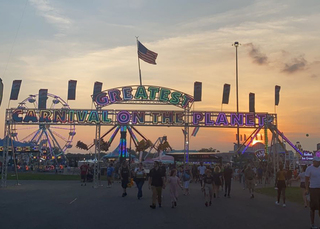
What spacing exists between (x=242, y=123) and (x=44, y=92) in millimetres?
15698

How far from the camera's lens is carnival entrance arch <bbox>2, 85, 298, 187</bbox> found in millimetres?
27906

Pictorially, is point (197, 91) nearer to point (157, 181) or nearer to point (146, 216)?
point (157, 181)

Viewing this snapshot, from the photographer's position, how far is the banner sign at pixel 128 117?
91.6 ft

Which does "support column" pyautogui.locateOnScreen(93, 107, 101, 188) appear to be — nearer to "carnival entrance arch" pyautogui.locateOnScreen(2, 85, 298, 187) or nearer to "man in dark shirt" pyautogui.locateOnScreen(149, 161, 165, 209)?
"carnival entrance arch" pyautogui.locateOnScreen(2, 85, 298, 187)

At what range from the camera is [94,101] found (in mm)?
28250

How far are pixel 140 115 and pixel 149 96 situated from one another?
5.38 ft

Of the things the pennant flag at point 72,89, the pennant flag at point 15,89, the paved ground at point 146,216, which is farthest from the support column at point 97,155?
the paved ground at point 146,216

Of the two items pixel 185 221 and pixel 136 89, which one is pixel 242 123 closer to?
pixel 136 89

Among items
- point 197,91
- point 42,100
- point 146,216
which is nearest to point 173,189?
point 146,216

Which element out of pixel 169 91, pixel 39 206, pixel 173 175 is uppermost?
pixel 169 91

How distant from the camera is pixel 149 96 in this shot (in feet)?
94.3

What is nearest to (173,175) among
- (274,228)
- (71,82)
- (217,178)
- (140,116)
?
(217,178)

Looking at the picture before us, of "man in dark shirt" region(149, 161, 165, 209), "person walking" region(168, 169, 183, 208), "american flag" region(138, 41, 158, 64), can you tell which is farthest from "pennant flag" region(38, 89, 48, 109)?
"person walking" region(168, 169, 183, 208)

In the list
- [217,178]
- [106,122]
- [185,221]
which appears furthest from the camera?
[106,122]
